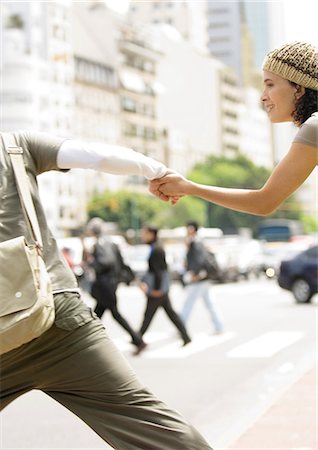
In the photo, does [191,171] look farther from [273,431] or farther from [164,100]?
[273,431]

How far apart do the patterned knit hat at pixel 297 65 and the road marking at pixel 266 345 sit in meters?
8.72

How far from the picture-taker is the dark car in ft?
74.9

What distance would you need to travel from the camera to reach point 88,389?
3.38 metres

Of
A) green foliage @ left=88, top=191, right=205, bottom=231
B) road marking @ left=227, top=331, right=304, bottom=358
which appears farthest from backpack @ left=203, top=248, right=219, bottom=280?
green foliage @ left=88, top=191, right=205, bottom=231

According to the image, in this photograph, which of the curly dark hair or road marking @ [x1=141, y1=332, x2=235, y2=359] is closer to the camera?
the curly dark hair

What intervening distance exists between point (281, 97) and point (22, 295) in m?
1.18

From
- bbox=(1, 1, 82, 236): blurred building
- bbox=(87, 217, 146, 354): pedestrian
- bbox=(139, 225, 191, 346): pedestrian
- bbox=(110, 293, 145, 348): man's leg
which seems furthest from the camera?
bbox=(1, 1, 82, 236): blurred building

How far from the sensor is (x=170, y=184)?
12.5ft

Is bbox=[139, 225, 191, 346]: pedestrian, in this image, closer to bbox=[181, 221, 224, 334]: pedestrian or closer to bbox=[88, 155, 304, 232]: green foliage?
bbox=[181, 221, 224, 334]: pedestrian

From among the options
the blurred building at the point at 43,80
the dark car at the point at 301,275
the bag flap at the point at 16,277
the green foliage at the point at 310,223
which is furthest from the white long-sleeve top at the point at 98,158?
the green foliage at the point at 310,223

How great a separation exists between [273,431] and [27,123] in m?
92.7

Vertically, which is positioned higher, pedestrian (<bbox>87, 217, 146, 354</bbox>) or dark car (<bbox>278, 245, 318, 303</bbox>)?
pedestrian (<bbox>87, 217, 146, 354</bbox>)

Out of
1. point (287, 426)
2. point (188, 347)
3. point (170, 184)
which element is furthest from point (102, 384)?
point (188, 347)

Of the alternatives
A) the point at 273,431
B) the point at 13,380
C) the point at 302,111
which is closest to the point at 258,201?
the point at 302,111
